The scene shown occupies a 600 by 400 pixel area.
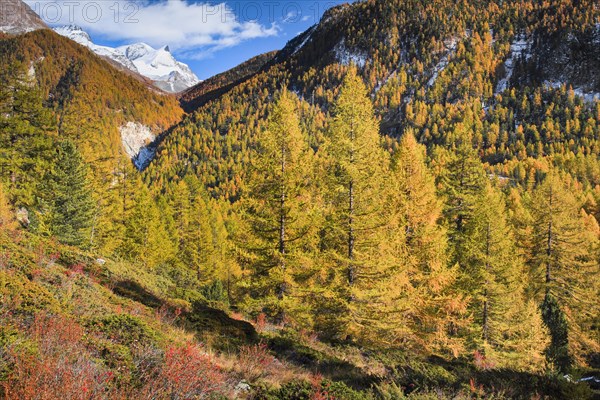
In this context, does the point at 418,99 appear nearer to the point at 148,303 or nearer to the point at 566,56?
the point at 566,56

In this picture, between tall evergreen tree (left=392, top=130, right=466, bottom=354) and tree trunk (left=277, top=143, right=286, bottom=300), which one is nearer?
tree trunk (left=277, top=143, right=286, bottom=300)

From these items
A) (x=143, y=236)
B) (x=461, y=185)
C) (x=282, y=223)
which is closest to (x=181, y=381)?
(x=282, y=223)

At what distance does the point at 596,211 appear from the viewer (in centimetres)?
6288

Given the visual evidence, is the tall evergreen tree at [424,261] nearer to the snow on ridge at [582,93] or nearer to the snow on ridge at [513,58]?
the snow on ridge at [582,93]

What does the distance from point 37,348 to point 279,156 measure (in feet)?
40.4

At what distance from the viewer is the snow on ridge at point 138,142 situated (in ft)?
561

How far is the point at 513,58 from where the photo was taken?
194 meters

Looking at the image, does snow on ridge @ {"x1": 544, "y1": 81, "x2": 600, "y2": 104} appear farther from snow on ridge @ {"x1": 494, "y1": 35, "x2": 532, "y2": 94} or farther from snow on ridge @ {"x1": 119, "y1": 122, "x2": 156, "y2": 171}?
snow on ridge @ {"x1": 119, "y1": 122, "x2": 156, "y2": 171}

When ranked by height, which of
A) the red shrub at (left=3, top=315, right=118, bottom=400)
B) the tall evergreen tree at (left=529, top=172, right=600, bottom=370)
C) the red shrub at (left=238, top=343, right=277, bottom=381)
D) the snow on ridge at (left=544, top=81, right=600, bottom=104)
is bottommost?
the tall evergreen tree at (left=529, top=172, right=600, bottom=370)

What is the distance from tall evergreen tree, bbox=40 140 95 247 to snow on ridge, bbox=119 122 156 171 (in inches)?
6016

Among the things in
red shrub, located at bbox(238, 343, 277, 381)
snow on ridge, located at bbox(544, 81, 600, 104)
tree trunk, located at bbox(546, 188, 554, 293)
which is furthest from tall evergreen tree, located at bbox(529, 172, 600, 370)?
snow on ridge, located at bbox(544, 81, 600, 104)

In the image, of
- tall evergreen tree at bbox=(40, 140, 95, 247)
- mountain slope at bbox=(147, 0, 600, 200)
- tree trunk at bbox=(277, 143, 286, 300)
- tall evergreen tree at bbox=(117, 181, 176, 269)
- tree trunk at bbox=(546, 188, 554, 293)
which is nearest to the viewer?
tree trunk at bbox=(277, 143, 286, 300)

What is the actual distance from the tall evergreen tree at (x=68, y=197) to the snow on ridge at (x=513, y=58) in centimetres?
20279

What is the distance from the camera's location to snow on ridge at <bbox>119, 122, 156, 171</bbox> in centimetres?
17088
